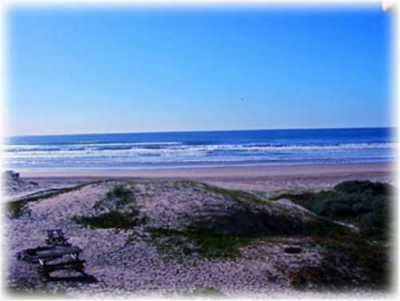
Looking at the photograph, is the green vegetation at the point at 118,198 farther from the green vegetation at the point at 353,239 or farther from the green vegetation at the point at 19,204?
the green vegetation at the point at 353,239

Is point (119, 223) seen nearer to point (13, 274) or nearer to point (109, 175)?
point (13, 274)

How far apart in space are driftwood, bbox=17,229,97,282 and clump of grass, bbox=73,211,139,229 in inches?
61.1

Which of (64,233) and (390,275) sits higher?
(64,233)

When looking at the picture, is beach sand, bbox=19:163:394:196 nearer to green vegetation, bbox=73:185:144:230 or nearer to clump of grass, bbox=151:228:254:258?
green vegetation, bbox=73:185:144:230

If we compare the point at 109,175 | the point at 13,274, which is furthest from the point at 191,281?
the point at 109,175

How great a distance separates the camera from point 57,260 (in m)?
7.62

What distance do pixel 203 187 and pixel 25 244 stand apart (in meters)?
4.33

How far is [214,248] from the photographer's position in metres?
8.73

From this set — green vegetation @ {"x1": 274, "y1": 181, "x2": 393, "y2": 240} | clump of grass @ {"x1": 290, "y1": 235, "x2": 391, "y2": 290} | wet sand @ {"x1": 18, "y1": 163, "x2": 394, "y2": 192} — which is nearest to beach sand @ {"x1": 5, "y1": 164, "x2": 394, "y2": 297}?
clump of grass @ {"x1": 290, "y1": 235, "x2": 391, "y2": 290}

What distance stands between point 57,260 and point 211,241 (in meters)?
2.50

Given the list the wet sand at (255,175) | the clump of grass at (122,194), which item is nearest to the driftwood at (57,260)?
the clump of grass at (122,194)

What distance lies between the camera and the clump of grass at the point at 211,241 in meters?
8.48

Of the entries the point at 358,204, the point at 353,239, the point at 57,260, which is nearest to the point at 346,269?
the point at 353,239

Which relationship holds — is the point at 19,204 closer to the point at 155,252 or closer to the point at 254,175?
the point at 155,252
